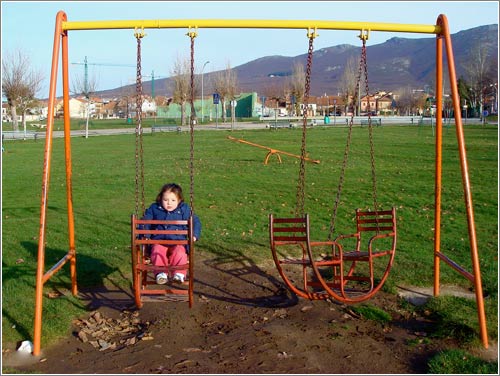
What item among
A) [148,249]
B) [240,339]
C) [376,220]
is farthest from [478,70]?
[240,339]

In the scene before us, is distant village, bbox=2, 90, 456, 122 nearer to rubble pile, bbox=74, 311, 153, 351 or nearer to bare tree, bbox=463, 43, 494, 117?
bare tree, bbox=463, 43, 494, 117

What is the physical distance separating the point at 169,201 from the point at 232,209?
5058 mm

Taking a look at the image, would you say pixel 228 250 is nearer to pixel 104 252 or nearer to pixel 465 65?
pixel 104 252

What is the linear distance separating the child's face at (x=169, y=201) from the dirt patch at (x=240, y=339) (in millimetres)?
998

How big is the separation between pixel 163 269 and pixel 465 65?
6648cm

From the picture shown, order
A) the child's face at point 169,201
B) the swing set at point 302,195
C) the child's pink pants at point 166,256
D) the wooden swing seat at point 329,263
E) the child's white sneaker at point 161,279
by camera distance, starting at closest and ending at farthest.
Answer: the swing set at point 302,195 < the wooden swing seat at point 329,263 < the child's white sneaker at point 161,279 < the child's pink pants at point 166,256 < the child's face at point 169,201

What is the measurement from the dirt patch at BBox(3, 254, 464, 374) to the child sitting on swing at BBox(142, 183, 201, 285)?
447mm

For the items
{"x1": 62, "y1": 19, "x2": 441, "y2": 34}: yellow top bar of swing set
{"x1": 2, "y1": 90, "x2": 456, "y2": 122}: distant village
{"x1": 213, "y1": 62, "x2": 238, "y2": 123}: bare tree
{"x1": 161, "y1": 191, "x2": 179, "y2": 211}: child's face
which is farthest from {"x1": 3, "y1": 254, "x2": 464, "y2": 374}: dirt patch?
{"x1": 2, "y1": 90, "x2": 456, "y2": 122}: distant village

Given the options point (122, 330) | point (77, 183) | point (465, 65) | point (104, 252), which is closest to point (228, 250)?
point (104, 252)

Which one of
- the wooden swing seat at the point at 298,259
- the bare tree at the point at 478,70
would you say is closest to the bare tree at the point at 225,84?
the bare tree at the point at 478,70

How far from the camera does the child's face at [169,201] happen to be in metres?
6.26

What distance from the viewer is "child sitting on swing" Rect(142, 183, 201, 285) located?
585cm

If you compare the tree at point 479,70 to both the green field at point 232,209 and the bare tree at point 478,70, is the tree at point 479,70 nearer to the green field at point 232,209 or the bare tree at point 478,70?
the bare tree at point 478,70

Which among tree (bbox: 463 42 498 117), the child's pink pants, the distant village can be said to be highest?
tree (bbox: 463 42 498 117)
